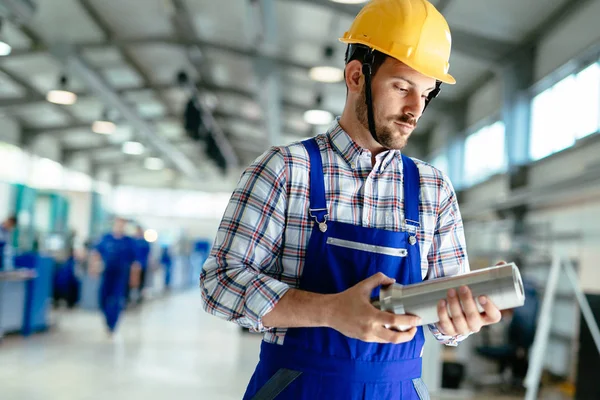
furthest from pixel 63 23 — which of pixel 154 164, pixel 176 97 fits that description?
pixel 154 164

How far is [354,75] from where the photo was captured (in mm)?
1506

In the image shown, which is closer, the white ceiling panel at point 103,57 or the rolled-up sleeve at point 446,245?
the rolled-up sleeve at point 446,245

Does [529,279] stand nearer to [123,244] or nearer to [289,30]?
[289,30]

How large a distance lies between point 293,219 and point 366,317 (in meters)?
0.34

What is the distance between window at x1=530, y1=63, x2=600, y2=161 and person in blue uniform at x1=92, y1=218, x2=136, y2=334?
668 cm

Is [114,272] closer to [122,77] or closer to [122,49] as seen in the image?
[122,49]

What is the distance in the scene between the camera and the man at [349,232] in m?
1.28

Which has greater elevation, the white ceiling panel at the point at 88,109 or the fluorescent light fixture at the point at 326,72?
the white ceiling panel at the point at 88,109

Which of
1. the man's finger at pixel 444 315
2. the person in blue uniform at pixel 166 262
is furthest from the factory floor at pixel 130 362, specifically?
the person in blue uniform at pixel 166 262

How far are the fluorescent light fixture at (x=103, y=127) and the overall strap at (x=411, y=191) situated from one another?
17.3 metres

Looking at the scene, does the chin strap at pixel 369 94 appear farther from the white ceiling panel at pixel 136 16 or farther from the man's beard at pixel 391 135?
the white ceiling panel at pixel 136 16

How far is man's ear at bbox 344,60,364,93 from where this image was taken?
149cm

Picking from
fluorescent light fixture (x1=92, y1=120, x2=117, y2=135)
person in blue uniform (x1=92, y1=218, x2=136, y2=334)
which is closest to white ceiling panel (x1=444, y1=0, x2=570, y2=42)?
person in blue uniform (x1=92, y1=218, x2=136, y2=334)

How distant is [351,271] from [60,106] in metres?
16.6
